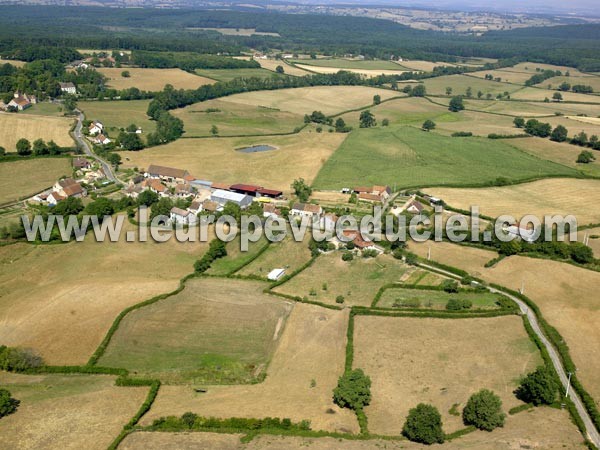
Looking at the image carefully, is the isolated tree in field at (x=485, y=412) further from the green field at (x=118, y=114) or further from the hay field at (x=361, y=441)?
the green field at (x=118, y=114)

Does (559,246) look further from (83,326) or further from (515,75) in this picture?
(515,75)

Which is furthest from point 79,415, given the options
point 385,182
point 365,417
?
point 385,182

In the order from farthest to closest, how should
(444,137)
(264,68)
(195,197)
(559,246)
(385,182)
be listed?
(264,68)
(444,137)
(385,182)
(195,197)
(559,246)

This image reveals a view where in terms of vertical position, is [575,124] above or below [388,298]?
above

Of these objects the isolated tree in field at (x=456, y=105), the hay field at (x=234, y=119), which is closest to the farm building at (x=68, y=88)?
the hay field at (x=234, y=119)

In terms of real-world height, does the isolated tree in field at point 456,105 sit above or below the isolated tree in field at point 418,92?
below

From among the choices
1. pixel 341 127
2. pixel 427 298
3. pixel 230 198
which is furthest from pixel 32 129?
pixel 427 298

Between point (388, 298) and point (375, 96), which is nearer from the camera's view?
point (388, 298)
